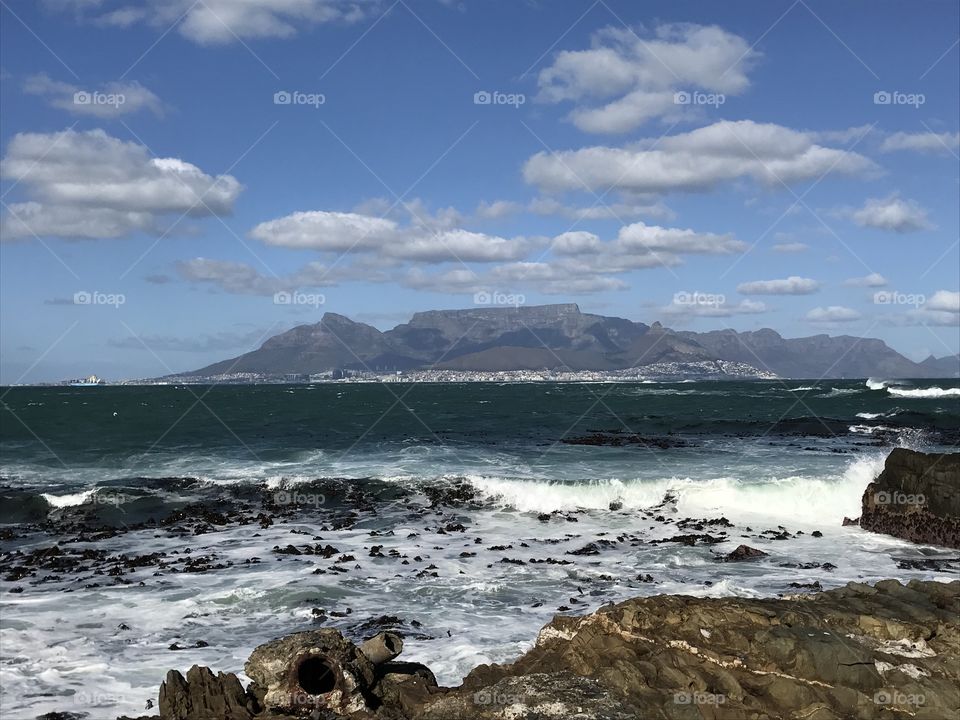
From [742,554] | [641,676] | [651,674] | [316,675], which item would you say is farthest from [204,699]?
[742,554]

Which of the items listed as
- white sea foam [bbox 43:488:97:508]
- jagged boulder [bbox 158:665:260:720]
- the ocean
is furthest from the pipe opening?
white sea foam [bbox 43:488:97:508]

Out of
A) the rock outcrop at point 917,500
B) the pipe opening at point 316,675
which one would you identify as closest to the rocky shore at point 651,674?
the pipe opening at point 316,675

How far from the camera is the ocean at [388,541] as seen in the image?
1508cm

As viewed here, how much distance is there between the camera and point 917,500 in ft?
79.2

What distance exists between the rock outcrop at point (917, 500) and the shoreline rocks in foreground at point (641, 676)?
1447cm

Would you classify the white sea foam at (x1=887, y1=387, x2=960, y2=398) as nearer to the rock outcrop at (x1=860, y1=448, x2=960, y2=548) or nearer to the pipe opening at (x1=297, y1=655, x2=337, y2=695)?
the rock outcrop at (x1=860, y1=448, x2=960, y2=548)

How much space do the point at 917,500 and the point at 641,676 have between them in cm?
1991

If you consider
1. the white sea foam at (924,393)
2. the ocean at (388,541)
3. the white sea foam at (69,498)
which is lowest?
the ocean at (388,541)

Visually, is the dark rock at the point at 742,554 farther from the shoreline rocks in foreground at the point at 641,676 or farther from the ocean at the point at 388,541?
the shoreline rocks in foreground at the point at 641,676

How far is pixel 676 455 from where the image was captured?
44.3 metres

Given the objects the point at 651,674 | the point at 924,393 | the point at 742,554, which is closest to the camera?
the point at 651,674

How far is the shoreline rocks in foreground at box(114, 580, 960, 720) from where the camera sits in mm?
8484

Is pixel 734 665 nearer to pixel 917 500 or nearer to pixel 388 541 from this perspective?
pixel 388 541

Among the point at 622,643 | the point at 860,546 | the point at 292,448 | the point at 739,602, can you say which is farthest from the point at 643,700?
the point at 292,448
